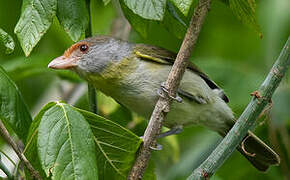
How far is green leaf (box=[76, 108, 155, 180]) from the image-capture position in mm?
2721

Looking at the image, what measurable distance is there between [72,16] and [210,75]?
6.78 feet

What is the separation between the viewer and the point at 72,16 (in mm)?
2760

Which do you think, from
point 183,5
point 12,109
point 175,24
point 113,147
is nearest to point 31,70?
point 12,109

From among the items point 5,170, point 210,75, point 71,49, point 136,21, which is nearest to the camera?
point 5,170

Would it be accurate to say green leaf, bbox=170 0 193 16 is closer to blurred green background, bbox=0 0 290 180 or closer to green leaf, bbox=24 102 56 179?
green leaf, bbox=24 102 56 179

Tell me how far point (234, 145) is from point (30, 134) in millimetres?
965

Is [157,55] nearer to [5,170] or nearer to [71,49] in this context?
[71,49]

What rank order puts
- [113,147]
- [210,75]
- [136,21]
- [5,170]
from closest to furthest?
1. [5,170]
2. [113,147]
3. [136,21]
4. [210,75]

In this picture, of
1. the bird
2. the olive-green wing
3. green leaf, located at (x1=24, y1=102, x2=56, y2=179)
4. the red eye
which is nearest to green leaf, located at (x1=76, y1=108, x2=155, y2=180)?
green leaf, located at (x1=24, y1=102, x2=56, y2=179)

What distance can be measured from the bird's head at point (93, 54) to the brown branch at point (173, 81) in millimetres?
1096

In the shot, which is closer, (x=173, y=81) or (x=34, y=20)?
(x=34, y=20)

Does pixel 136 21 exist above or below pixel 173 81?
above

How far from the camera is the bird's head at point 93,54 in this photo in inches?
153

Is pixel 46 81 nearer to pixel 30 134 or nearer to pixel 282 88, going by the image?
pixel 282 88
